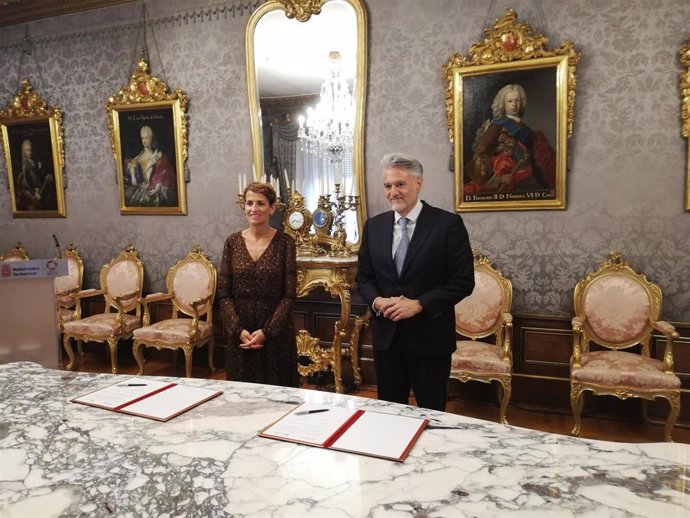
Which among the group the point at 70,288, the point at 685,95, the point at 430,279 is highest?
the point at 685,95

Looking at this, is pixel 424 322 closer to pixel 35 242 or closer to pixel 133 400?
pixel 133 400

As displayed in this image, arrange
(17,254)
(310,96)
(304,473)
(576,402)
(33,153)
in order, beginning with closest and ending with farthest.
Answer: (304,473), (576,402), (310,96), (33,153), (17,254)

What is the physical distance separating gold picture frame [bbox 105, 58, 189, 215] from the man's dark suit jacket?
3289mm

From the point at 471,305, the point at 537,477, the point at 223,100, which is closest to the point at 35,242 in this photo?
the point at 223,100

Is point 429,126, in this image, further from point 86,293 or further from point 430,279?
point 86,293

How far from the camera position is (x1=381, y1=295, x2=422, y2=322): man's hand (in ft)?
7.91

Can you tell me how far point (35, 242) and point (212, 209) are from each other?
247 centimetres

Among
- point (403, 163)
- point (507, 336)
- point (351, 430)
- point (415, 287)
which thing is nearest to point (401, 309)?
point (415, 287)

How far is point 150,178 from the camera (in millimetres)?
5340

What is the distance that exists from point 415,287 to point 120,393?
4.51 ft

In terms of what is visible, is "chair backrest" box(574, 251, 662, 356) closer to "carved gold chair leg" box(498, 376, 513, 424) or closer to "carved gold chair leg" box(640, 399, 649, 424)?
"carved gold chair leg" box(640, 399, 649, 424)

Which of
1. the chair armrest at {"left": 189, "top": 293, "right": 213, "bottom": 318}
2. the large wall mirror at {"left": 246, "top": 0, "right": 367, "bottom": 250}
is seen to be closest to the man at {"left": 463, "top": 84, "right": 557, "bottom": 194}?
the large wall mirror at {"left": 246, "top": 0, "right": 367, "bottom": 250}

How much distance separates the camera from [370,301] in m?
2.56

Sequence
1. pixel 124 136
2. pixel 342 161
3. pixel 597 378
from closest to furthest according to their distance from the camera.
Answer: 1. pixel 597 378
2. pixel 342 161
3. pixel 124 136
